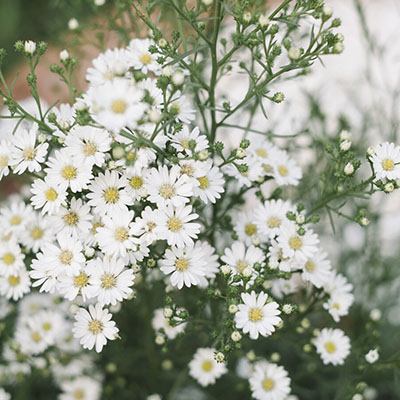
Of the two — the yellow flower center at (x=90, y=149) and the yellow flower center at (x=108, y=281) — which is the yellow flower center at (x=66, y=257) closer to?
the yellow flower center at (x=108, y=281)

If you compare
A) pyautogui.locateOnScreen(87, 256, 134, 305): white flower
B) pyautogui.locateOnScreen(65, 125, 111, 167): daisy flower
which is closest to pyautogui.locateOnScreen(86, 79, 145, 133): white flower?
pyautogui.locateOnScreen(65, 125, 111, 167): daisy flower

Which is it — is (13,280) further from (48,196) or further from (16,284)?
(48,196)

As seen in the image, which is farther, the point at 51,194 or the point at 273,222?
the point at 273,222

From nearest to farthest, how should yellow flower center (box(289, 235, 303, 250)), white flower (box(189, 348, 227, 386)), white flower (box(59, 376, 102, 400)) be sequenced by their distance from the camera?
yellow flower center (box(289, 235, 303, 250)) < white flower (box(189, 348, 227, 386)) < white flower (box(59, 376, 102, 400))

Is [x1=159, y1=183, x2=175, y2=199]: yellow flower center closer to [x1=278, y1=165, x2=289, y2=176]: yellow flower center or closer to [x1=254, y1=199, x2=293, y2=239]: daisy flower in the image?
[x1=254, y1=199, x2=293, y2=239]: daisy flower

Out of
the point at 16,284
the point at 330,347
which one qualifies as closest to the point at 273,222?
the point at 330,347
